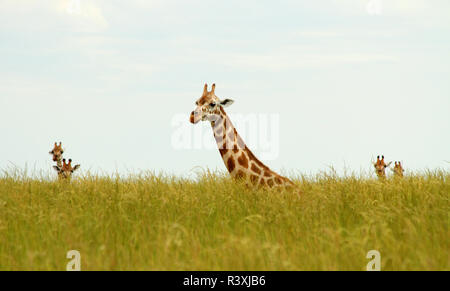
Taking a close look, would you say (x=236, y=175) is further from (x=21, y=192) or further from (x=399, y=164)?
(x=399, y=164)

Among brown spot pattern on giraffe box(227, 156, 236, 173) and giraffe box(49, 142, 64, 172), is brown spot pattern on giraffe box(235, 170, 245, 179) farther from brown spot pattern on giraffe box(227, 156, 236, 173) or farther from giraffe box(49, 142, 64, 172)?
giraffe box(49, 142, 64, 172)

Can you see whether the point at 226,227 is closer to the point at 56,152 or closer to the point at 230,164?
the point at 230,164

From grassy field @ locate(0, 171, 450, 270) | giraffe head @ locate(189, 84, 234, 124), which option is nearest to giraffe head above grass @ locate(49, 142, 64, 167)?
grassy field @ locate(0, 171, 450, 270)

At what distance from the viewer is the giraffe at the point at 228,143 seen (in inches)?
385

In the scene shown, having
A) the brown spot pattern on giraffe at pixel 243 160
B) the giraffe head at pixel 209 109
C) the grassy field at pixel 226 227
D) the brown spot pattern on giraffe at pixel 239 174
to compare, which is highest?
the giraffe head at pixel 209 109

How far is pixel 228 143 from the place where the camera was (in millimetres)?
9961

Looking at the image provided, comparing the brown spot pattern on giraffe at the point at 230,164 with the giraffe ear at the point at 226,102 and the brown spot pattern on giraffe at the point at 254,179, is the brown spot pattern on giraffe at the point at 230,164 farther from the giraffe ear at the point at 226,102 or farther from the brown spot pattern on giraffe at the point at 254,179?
the giraffe ear at the point at 226,102

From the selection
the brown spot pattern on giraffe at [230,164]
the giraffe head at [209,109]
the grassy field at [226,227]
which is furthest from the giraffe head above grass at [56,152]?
the brown spot pattern on giraffe at [230,164]

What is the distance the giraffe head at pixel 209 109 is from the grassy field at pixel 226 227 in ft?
4.18

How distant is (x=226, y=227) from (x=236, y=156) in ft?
10.1

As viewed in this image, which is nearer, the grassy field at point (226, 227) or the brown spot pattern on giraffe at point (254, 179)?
the grassy field at point (226, 227)
